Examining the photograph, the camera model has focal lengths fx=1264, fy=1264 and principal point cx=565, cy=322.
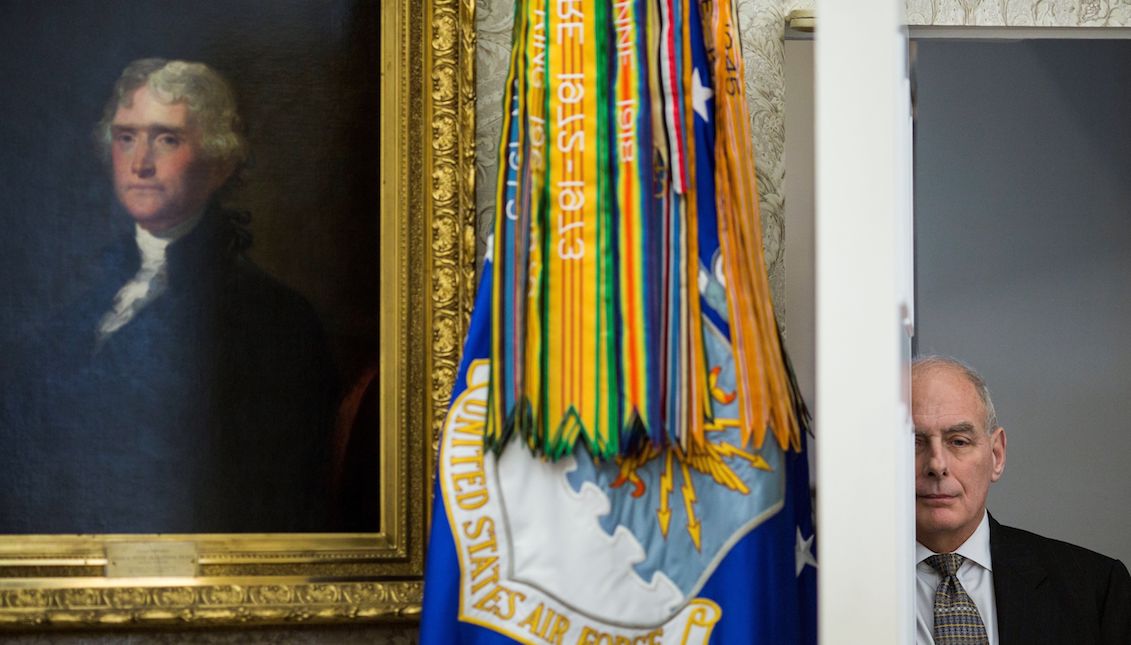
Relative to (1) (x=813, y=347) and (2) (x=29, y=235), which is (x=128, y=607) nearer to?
(2) (x=29, y=235)

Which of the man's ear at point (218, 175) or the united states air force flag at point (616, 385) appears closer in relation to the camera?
the united states air force flag at point (616, 385)

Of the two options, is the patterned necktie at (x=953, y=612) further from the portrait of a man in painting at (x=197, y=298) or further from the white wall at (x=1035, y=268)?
the portrait of a man in painting at (x=197, y=298)

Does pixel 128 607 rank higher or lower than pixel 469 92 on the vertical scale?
lower

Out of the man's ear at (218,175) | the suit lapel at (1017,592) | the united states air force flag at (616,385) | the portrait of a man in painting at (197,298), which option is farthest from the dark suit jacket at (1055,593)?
the man's ear at (218,175)

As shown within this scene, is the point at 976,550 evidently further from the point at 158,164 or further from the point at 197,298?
the point at 158,164

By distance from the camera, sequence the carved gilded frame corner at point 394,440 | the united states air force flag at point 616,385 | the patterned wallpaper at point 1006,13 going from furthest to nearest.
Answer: the patterned wallpaper at point 1006,13
the carved gilded frame corner at point 394,440
the united states air force flag at point 616,385

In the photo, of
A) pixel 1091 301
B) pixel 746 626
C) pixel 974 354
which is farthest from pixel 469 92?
pixel 1091 301

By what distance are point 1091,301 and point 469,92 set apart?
123 cm

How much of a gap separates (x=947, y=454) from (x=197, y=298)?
3.61 ft

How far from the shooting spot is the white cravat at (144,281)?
1.80m

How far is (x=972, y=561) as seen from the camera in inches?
73.3

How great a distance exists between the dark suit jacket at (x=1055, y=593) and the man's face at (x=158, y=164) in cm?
128

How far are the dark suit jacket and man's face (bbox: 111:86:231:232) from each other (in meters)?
1.28

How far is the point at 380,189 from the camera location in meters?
1.84
